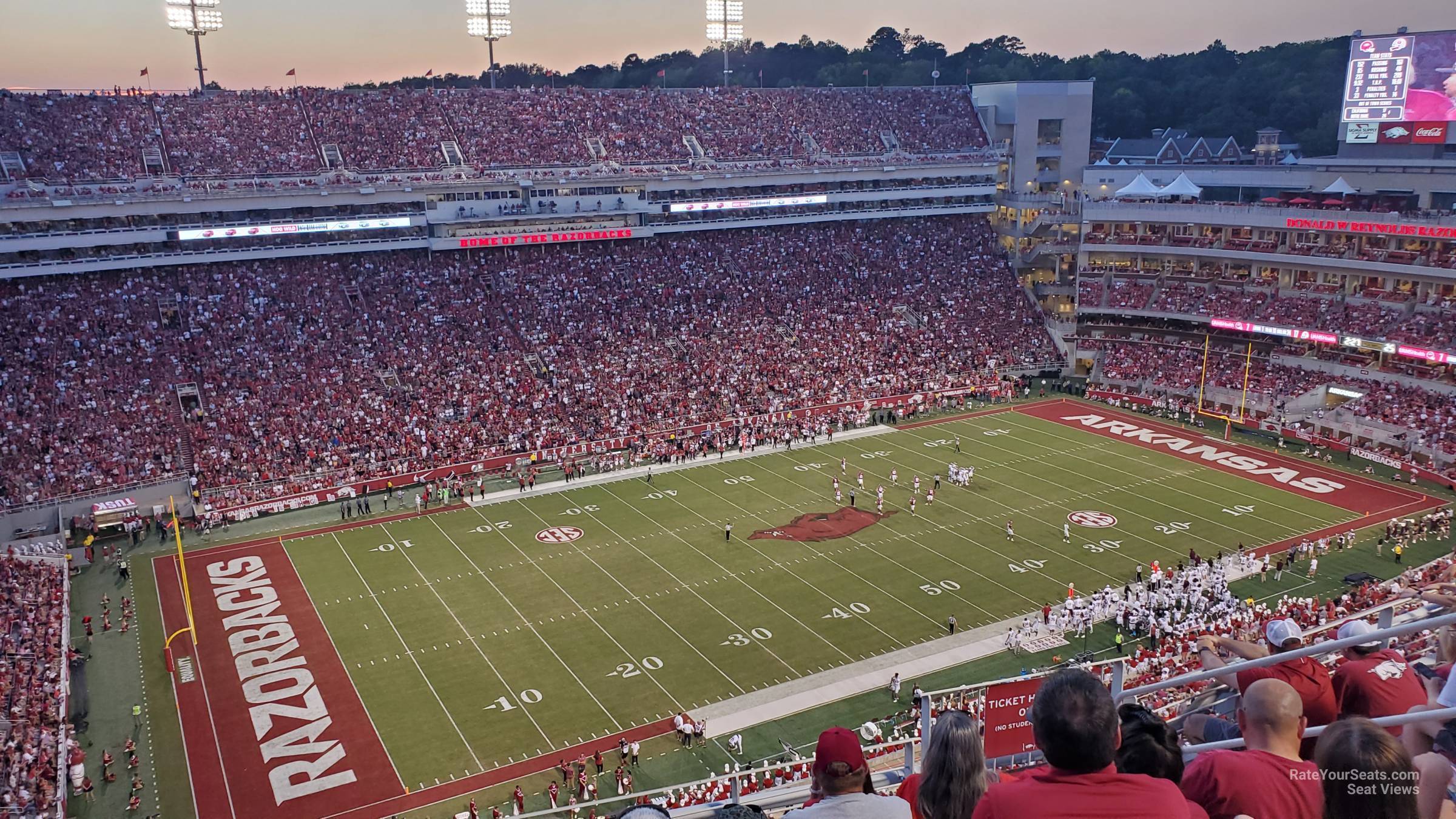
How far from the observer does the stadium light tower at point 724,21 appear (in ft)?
211

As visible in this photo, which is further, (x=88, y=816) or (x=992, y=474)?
(x=992, y=474)

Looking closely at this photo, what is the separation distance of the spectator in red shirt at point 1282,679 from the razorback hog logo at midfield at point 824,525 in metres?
24.4

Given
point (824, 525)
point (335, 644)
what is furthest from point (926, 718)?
point (824, 525)

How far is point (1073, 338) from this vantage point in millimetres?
52188

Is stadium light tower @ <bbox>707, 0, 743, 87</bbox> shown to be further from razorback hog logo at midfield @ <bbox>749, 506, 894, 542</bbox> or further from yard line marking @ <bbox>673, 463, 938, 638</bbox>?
razorback hog logo at midfield @ <bbox>749, 506, 894, 542</bbox>

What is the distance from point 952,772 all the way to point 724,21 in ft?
215

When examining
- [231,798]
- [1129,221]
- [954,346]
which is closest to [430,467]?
[231,798]

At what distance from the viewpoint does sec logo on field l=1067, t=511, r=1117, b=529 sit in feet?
103

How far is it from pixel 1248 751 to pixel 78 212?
46.1 m

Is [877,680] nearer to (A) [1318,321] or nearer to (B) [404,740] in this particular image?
A: (B) [404,740]

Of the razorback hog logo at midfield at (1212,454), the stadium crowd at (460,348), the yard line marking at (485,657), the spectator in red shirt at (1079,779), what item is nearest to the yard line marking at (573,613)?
the yard line marking at (485,657)

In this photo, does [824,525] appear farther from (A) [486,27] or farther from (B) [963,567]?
(A) [486,27]

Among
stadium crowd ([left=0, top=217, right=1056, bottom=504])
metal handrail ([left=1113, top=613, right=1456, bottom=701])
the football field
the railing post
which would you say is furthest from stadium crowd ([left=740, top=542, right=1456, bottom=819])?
stadium crowd ([left=0, top=217, right=1056, bottom=504])

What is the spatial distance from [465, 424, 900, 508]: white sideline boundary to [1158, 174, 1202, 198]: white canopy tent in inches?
829
